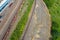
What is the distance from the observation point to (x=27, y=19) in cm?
555

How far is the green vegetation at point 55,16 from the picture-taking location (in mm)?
7051

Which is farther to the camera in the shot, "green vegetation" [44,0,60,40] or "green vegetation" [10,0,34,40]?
"green vegetation" [44,0,60,40]

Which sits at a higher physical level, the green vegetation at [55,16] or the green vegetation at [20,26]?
the green vegetation at [20,26]

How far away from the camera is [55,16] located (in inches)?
319

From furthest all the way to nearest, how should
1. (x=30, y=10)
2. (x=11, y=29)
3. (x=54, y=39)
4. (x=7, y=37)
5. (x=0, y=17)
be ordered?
(x=54, y=39), (x=30, y=10), (x=0, y=17), (x=11, y=29), (x=7, y=37)

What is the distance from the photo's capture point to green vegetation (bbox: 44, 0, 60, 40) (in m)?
7.05

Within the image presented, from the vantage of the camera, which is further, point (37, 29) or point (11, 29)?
point (37, 29)

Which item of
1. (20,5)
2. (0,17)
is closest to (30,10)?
(20,5)

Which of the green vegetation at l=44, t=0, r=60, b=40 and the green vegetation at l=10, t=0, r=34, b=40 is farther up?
the green vegetation at l=10, t=0, r=34, b=40

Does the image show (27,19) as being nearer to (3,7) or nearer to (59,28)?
(3,7)

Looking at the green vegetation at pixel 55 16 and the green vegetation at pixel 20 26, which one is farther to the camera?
the green vegetation at pixel 55 16

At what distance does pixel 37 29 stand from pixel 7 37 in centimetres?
112

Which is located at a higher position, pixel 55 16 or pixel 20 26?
pixel 20 26

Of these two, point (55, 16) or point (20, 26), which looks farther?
point (55, 16)
